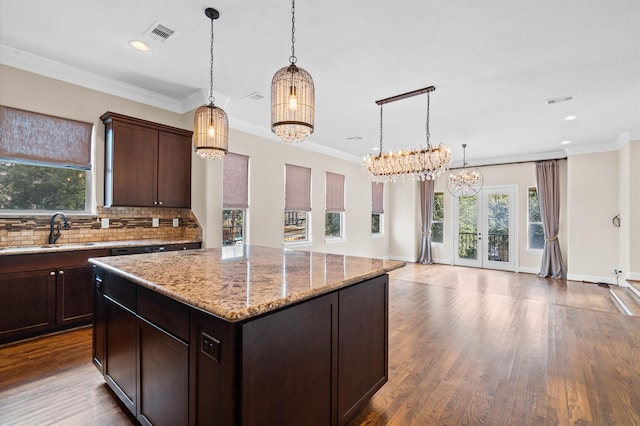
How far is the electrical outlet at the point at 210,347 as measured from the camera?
4.06 ft

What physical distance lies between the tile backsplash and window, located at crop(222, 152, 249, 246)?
629mm

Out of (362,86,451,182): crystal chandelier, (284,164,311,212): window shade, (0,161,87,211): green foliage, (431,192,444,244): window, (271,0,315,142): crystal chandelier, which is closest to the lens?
(271,0,315,142): crystal chandelier

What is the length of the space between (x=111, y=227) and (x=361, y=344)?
12.0ft

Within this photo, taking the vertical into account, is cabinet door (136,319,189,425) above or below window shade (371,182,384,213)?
below

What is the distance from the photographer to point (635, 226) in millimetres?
5402

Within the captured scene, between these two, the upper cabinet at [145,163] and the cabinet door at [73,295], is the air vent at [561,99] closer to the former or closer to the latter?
the upper cabinet at [145,163]

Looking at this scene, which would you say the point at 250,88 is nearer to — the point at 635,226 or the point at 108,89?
the point at 108,89

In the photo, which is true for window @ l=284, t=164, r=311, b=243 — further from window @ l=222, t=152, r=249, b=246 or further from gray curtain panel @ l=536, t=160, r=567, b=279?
gray curtain panel @ l=536, t=160, r=567, b=279

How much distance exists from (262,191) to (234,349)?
4.50m

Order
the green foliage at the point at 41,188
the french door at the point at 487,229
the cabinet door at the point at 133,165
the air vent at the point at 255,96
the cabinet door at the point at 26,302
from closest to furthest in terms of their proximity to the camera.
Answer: the cabinet door at the point at 26,302, the green foliage at the point at 41,188, the cabinet door at the point at 133,165, the air vent at the point at 255,96, the french door at the point at 487,229

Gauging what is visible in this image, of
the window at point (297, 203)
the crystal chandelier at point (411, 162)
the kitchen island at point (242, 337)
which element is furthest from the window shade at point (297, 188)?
the kitchen island at point (242, 337)

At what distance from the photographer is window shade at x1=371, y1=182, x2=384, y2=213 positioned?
8727 mm

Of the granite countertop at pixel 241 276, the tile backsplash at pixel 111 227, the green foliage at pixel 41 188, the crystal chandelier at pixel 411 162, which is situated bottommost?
the granite countertop at pixel 241 276

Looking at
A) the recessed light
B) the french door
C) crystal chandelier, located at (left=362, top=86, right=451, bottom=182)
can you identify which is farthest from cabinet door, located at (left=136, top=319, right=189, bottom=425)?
the french door
